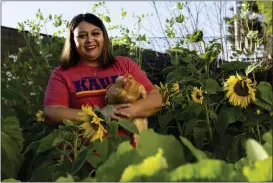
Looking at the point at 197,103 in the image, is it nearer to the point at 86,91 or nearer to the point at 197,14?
the point at 86,91

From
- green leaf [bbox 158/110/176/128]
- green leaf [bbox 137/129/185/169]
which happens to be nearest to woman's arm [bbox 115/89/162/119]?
green leaf [bbox 158/110/176/128]

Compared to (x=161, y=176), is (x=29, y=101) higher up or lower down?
lower down

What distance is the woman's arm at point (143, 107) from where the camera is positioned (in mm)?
1558

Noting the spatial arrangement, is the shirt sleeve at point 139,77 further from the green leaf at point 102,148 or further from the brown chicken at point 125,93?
the green leaf at point 102,148

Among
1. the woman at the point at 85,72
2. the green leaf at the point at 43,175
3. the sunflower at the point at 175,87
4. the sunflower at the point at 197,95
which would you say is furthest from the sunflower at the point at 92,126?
the sunflower at the point at 175,87

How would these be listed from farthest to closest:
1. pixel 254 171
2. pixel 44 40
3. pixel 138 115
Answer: pixel 44 40
pixel 138 115
pixel 254 171

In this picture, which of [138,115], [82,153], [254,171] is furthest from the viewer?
[138,115]

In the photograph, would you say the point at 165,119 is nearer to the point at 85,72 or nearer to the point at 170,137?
Answer: the point at 85,72

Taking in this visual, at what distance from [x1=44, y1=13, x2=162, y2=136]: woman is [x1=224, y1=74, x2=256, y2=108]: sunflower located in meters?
0.25

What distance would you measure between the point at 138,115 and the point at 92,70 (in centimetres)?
34

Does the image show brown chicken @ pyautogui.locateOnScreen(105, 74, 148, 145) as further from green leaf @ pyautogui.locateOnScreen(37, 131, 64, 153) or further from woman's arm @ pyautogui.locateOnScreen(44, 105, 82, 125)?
green leaf @ pyautogui.locateOnScreen(37, 131, 64, 153)

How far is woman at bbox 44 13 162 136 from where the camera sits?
Result: 1.77 meters

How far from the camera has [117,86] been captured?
1.63m

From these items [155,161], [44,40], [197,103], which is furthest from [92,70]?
[44,40]
